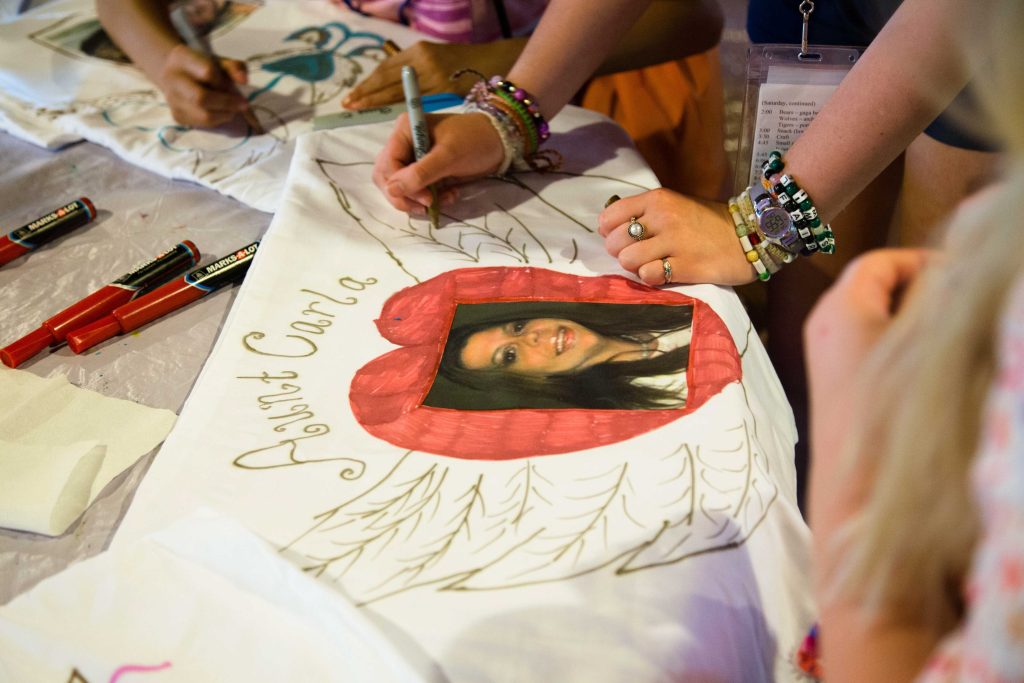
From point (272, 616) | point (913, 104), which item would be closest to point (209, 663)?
point (272, 616)

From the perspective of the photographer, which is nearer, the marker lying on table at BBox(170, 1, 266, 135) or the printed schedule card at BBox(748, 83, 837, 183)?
the printed schedule card at BBox(748, 83, 837, 183)

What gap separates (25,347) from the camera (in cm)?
72

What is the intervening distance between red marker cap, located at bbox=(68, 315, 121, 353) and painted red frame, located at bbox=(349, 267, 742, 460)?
24cm

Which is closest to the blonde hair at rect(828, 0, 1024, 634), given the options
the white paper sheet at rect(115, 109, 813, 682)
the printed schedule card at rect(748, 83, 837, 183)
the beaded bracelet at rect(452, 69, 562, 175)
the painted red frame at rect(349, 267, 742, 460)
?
the white paper sheet at rect(115, 109, 813, 682)

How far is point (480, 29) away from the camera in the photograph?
1151 millimetres

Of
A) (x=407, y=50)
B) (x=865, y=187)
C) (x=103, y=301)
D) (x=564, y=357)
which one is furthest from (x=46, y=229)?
(x=865, y=187)

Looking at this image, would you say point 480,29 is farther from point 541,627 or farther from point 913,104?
point 541,627

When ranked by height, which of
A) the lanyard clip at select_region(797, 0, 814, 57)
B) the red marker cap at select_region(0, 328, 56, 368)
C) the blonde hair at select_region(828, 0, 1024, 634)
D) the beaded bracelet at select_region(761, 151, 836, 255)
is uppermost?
the blonde hair at select_region(828, 0, 1024, 634)

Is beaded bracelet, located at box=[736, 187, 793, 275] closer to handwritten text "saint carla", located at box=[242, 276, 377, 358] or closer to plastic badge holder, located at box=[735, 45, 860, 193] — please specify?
plastic badge holder, located at box=[735, 45, 860, 193]

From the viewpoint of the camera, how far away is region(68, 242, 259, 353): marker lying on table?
728mm

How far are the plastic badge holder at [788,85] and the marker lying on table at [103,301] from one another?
552mm

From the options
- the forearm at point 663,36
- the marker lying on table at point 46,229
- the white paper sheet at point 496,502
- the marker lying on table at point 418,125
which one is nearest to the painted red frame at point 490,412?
the white paper sheet at point 496,502

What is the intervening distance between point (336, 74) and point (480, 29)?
0.21 metres

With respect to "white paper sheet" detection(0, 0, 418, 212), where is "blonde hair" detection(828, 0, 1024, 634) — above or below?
above
